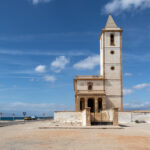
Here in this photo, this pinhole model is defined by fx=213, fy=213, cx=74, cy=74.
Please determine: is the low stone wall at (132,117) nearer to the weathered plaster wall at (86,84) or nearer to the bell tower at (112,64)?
the bell tower at (112,64)

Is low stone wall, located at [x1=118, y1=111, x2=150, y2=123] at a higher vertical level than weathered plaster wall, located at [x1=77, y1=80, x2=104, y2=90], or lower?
lower

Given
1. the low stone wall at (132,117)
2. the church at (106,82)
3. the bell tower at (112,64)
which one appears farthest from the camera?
the bell tower at (112,64)

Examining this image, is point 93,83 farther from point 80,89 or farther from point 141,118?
point 141,118

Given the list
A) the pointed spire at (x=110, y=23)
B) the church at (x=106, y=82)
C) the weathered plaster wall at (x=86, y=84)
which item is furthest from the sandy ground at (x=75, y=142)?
the pointed spire at (x=110, y=23)

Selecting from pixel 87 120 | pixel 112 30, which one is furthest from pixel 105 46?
pixel 87 120

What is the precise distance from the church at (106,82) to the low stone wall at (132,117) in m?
4.99

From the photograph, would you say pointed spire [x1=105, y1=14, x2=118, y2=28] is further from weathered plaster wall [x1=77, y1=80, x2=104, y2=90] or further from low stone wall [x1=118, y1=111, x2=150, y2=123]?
low stone wall [x1=118, y1=111, x2=150, y2=123]

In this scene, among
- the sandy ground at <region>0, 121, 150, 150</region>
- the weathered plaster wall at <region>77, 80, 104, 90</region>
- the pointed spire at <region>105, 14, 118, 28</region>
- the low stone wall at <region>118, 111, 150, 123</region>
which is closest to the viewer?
the sandy ground at <region>0, 121, 150, 150</region>

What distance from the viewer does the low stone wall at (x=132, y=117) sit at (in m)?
32.7

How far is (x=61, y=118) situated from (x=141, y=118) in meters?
12.7

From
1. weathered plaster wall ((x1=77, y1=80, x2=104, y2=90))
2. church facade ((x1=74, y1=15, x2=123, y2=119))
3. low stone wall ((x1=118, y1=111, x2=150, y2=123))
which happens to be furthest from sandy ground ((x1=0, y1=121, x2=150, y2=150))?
weathered plaster wall ((x1=77, y1=80, x2=104, y2=90))

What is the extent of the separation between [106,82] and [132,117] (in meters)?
9.52

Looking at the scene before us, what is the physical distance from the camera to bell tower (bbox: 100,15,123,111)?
131ft

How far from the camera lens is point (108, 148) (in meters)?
10.7
